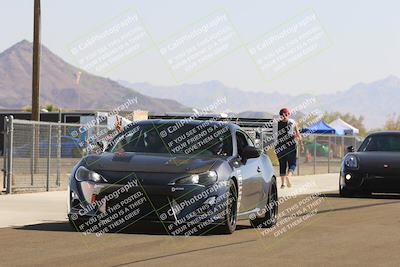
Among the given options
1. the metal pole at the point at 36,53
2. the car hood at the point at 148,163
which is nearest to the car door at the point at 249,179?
the car hood at the point at 148,163

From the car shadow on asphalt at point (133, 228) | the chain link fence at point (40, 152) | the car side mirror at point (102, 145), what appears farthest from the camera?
the chain link fence at point (40, 152)

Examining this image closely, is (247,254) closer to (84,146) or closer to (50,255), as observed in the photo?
(50,255)

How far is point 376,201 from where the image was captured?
21.1 meters

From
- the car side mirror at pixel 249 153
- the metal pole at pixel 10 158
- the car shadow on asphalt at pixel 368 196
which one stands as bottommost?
the car shadow on asphalt at pixel 368 196

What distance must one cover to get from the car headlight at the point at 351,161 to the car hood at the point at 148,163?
9589 millimetres

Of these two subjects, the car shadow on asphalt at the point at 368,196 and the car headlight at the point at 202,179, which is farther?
the car shadow on asphalt at the point at 368,196

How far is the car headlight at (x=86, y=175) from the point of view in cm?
1220

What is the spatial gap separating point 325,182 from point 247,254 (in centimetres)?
2043

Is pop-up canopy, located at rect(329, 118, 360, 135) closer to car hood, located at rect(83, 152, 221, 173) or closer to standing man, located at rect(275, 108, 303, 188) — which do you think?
standing man, located at rect(275, 108, 303, 188)

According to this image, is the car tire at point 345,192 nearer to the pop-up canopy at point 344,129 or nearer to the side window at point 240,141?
the side window at point 240,141

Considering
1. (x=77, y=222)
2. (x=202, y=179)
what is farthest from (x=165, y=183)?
(x=77, y=222)

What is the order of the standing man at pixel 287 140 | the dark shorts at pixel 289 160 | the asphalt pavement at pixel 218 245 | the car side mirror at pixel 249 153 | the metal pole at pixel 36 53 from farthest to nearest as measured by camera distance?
the metal pole at pixel 36 53
the dark shorts at pixel 289 160
the standing man at pixel 287 140
the car side mirror at pixel 249 153
the asphalt pavement at pixel 218 245

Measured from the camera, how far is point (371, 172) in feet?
71.2

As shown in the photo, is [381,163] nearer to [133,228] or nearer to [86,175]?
[133,228]
